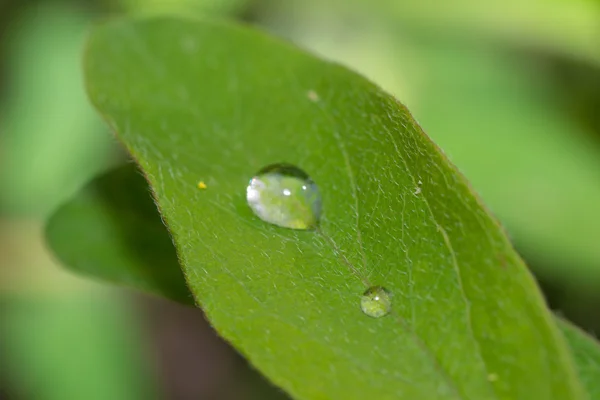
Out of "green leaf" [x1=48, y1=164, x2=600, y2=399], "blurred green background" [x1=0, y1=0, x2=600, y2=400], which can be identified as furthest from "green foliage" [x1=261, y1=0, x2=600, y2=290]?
"green leaf" [x1=48, y1=164, x2=600, y2=399]

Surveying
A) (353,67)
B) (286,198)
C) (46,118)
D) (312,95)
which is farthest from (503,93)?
(46,118)

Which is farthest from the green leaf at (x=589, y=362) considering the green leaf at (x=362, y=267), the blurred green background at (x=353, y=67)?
the blurred green background at (x=353, y=67)

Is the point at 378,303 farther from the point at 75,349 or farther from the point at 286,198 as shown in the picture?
the point at 75,349

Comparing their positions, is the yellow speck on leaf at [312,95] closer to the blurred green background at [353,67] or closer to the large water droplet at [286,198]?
the large water droplet at [286,198]

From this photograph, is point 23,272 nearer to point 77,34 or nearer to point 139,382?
point 139,382

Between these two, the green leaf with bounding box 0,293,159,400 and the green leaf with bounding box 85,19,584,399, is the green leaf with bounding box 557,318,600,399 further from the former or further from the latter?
the green leaf with bounding box 0,293,159,400
